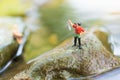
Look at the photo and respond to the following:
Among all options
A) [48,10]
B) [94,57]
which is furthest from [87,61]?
[48,10]

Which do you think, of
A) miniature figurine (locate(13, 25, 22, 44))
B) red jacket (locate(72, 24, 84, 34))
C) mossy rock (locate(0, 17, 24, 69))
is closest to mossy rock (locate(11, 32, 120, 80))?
red jacket (locate(72, 24, 84, 34))

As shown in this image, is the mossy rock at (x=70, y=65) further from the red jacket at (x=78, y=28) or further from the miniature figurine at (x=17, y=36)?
the miniature figurine at (x=17, y=36)

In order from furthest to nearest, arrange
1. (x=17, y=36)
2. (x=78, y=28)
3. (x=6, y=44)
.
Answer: (x=17, y=36)
(x=6, y=44)
(x=78, y=28)

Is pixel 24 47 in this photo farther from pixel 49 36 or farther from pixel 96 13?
pixel 96 13

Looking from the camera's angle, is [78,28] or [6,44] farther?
[6,44]

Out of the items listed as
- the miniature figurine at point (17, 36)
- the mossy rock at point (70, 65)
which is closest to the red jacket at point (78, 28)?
the mossy rock at point (70, 65)

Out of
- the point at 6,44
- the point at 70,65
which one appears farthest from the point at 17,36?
the point at 70,65

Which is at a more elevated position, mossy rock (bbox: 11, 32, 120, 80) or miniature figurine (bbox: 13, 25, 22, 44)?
miniature figurine (bbox: 13, 25, 22, 44)

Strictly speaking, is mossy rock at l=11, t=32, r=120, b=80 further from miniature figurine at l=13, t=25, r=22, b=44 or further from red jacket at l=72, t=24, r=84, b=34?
miniature figurine at l=13, t=25, r=22, b=44

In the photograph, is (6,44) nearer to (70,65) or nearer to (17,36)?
(17,36)
